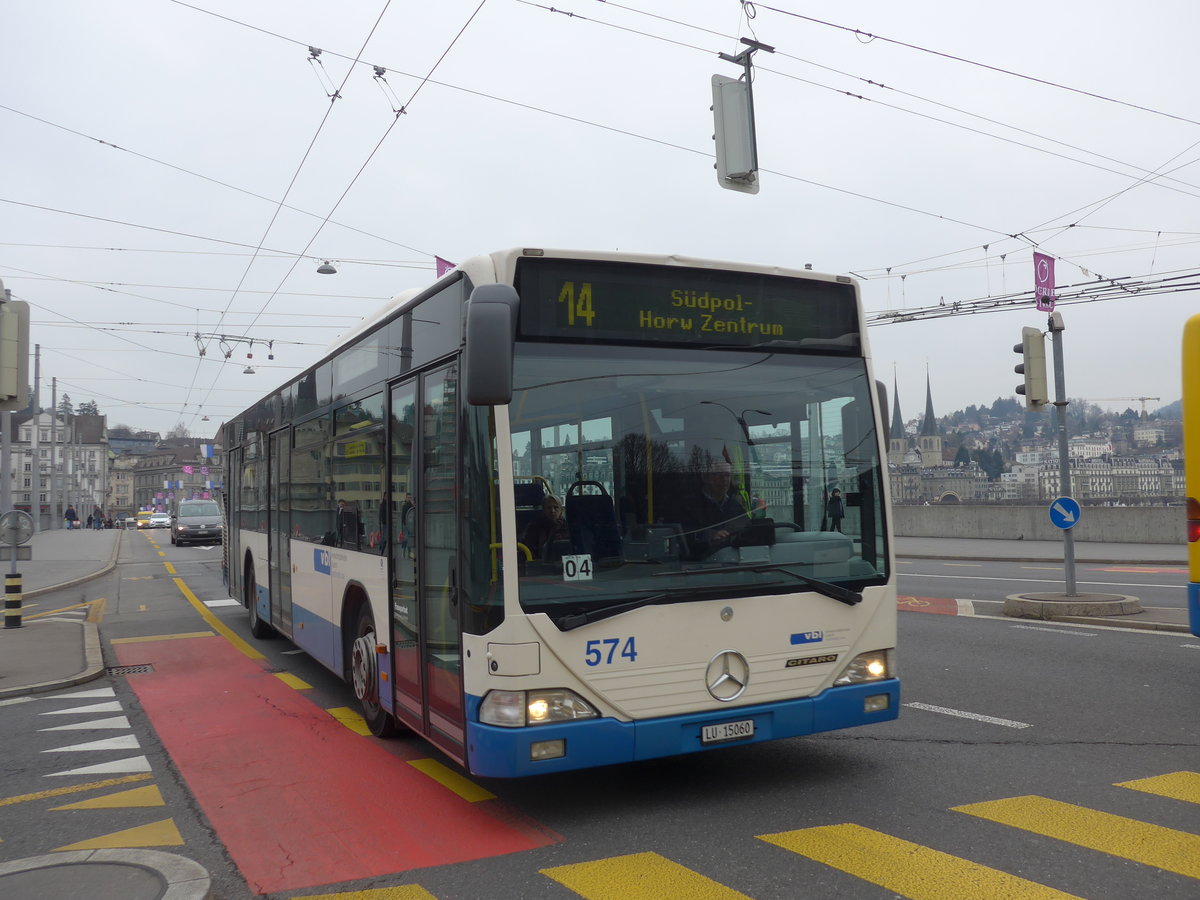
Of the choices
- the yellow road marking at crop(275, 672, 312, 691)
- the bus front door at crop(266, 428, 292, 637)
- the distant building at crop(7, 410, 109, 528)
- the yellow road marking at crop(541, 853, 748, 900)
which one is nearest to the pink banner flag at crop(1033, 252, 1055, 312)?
the bus front door at crop(266, 428, 292, 637)

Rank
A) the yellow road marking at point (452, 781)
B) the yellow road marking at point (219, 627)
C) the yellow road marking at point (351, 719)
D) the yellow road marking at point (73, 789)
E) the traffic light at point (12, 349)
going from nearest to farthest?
the yellow road marking at point (452, 781) < the yellow road marking at point (73, 789) < the yellow road marking at point (351, 719) < the traffic light at point (12, 349) < the yellow road marking at point (219, 627)

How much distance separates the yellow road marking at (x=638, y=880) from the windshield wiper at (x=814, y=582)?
59.8 inches

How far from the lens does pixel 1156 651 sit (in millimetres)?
9977

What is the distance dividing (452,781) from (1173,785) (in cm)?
408

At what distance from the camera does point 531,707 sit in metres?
4.99

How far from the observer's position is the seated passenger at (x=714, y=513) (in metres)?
5.43

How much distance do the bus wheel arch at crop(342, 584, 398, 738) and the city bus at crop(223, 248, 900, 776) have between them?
53cm

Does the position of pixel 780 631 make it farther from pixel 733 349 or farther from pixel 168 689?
A: pixel 168 689

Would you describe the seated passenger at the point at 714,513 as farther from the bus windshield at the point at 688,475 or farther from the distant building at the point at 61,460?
the distant building at the point at 61,460

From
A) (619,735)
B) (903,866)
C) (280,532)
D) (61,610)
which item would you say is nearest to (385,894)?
(619,735)

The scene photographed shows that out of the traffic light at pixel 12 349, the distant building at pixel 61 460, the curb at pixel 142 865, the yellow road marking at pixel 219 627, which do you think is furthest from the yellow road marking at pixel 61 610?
the distant building at pixel 61 460

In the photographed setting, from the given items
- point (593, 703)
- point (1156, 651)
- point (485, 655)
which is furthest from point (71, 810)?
point (1156, 651)

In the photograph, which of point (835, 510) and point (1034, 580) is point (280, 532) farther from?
point (1034, 580)

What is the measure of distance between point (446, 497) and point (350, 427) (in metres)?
2.63
